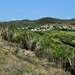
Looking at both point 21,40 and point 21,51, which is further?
point 21,40

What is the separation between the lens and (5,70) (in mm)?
11906

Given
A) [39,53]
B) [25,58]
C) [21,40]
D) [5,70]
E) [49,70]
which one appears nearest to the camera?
[5,70]

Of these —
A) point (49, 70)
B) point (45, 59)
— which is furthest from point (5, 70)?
point (45, 59)

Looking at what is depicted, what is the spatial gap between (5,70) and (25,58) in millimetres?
4495

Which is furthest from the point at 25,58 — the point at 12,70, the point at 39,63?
the point at 12,70

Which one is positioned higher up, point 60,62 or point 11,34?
point 11,34

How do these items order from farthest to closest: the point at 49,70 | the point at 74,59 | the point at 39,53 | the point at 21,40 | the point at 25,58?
the point at 21,40 < the point at 39,53 < the point at 74,59 < the point at 25,58 < the point at 49,70

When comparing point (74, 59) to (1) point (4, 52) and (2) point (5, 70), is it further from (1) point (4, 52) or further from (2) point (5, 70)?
(2) point (5, 70)

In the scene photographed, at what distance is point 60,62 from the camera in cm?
1748

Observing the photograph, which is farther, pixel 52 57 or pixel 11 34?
pixel 11 34

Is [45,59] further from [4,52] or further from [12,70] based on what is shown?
[12,70]

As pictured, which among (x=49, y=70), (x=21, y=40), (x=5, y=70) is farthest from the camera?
(x=21, y=40)

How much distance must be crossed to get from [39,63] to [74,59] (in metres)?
2.37

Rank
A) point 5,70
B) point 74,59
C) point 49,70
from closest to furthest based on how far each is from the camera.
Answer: point 5,70 < point 49,70 < point 74,59
